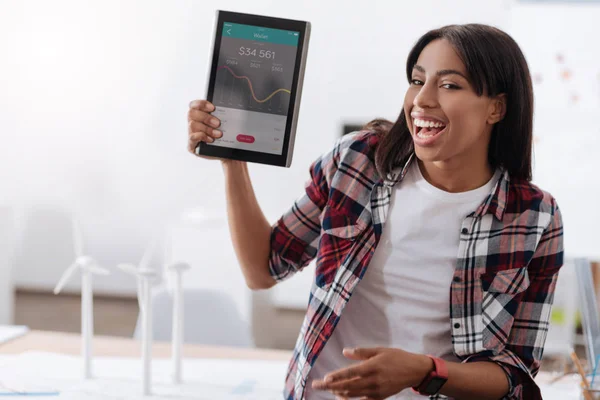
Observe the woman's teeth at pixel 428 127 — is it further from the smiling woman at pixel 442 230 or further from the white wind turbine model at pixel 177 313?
the white wind turbine model at pixel 177 313

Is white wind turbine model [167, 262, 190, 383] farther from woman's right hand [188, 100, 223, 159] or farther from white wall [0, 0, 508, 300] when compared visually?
white wall [0, 0, 508, 300]

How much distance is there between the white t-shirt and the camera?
1.15 m

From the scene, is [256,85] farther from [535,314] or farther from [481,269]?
[535,314]

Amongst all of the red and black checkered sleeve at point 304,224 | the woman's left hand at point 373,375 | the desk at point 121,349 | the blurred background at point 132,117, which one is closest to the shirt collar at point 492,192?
the red and black checkered sleeve at point 304,224

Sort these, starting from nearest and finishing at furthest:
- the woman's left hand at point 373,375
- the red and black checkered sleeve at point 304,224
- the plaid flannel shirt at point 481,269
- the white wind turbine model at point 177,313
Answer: the woman's left hand at point 373,375, the plaid flannel shirt at point 481,269, the red and black checkered sleeve at point 304,224, the white wind turbine model at point 177,313

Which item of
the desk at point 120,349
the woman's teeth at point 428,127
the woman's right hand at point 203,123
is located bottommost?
the desk at point 120,349

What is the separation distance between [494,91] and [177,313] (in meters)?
0.73

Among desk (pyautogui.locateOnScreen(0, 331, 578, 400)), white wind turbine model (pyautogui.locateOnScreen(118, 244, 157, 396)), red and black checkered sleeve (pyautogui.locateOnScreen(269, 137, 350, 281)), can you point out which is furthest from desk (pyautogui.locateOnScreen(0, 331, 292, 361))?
red and black checkered sleeve (pyautogui.locateOnScreen(269, 137, 350, 281))

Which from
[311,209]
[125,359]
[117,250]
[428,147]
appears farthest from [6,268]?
[117,250]

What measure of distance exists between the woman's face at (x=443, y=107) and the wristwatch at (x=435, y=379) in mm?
325

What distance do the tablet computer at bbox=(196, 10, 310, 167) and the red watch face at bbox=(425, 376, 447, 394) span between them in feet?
1.38

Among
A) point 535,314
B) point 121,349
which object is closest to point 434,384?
point 535,314

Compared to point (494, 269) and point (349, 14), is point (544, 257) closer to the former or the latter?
point (494, 269)

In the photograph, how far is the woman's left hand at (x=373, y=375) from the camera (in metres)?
0.91
